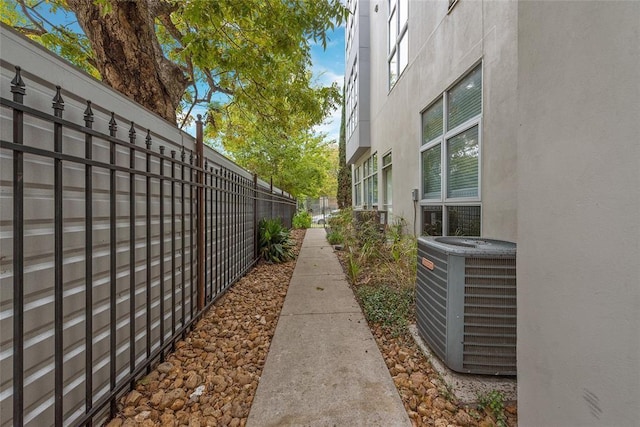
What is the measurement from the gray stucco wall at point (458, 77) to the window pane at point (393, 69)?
269 mm

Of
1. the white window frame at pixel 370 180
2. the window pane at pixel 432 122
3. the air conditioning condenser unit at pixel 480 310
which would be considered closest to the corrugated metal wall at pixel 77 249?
the air conditioning condenser unit at pixel 480 310

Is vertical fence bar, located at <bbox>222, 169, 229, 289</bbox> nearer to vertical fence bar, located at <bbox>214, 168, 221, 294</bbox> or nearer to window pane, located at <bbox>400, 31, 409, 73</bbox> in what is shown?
vertical fence bar, located at <bbox>214, 168, 221, 294</bbox>

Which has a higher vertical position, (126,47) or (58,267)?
(126,47)

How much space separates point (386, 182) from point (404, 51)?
3.07 metres

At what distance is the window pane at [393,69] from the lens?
6082mm

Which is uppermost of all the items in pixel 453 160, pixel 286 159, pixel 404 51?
pixel 404 51

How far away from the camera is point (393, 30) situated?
6203mm

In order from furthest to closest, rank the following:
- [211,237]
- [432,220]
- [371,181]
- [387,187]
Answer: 1. [371,181]
2. [387,187]
3. [432,220]
4. [211,237]

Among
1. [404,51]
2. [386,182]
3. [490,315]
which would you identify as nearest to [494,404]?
[490,315]

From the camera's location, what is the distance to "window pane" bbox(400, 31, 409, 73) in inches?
209

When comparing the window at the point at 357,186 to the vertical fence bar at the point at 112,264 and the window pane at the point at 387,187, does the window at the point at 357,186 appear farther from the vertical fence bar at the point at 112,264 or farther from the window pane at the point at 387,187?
the vertical fence bar at the point at 112,264

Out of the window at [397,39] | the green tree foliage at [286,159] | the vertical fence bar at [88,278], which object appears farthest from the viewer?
the green tree foliage at [286,159]

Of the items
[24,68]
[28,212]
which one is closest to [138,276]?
[28,212]

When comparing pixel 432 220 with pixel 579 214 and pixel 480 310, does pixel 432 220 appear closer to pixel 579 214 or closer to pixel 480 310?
pixel 480 310
